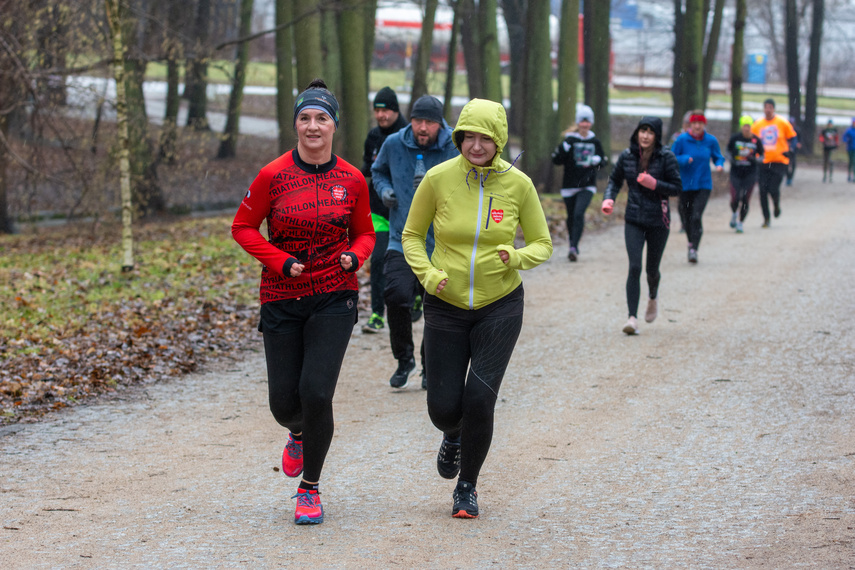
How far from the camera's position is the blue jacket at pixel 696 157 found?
1325 centimetres

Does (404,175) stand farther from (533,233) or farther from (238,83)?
(238,83)

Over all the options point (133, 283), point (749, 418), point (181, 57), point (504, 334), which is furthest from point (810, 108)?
point (504, 334)

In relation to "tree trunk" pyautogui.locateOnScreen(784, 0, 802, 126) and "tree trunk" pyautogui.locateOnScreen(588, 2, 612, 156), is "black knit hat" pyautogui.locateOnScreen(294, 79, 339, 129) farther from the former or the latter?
"tree trunk" pyautogui.locateOnScreen(784, 0, 802, 126)

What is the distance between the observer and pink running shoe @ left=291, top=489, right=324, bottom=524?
461cm

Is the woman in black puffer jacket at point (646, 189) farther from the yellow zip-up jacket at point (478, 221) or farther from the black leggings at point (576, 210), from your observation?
the yellow zip-up jacket at point (478, 221)

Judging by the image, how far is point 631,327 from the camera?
9.22 m

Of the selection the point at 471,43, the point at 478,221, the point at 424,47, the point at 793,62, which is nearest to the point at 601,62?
the point at 424,47

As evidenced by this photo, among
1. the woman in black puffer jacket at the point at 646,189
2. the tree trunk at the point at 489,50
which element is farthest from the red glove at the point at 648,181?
the tree trunk at the point at 489,50

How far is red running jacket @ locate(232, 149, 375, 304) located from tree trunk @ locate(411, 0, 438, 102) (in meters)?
16.0

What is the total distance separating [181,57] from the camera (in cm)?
1861

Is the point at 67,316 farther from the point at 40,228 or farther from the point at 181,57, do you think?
the point at 40,228

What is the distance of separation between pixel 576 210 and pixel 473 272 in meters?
9.15

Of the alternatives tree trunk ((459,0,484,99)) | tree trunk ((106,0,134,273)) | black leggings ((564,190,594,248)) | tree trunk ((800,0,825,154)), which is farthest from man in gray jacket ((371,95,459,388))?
tree trunk ((800,0,825,154))

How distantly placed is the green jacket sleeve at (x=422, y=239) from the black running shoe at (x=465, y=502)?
99 centimetres
